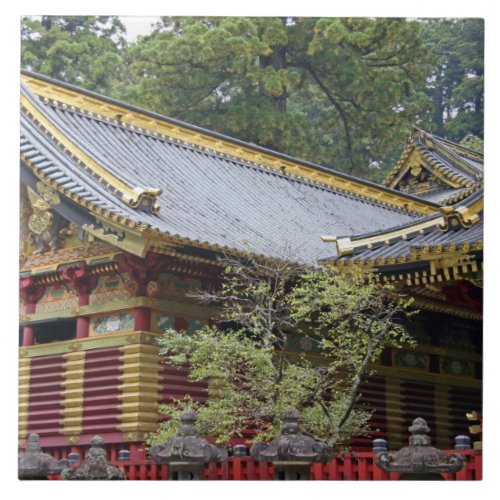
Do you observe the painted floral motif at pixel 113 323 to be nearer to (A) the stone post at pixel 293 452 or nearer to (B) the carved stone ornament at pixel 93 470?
(B) the carved stone ornament at pixel 93 470

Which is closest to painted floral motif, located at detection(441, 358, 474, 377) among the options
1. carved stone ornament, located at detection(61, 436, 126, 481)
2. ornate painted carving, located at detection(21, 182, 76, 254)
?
ornate painted carving, located at detection(21, 182, 76, 254)

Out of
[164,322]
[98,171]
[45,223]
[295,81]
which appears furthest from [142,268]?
[295,81]

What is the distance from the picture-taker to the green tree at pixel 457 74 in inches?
506

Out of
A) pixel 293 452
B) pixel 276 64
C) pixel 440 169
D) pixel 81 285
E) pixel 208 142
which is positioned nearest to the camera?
pixel 293 452

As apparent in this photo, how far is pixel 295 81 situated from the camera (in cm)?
1756

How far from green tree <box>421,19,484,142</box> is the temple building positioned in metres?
0.89

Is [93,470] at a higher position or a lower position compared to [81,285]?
lower

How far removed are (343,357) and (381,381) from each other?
265 cm

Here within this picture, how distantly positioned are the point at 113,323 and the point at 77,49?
183 inches

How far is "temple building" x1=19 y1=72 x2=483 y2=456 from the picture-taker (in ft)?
41.9

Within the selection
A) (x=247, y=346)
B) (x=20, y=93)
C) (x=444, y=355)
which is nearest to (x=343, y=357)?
(x=247, y=346)

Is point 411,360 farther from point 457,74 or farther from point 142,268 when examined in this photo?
point 142,268

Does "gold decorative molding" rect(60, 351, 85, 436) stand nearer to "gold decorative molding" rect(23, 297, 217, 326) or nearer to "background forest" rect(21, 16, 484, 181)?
"gold decorative molding" rect(23, 297, 217, 326)
